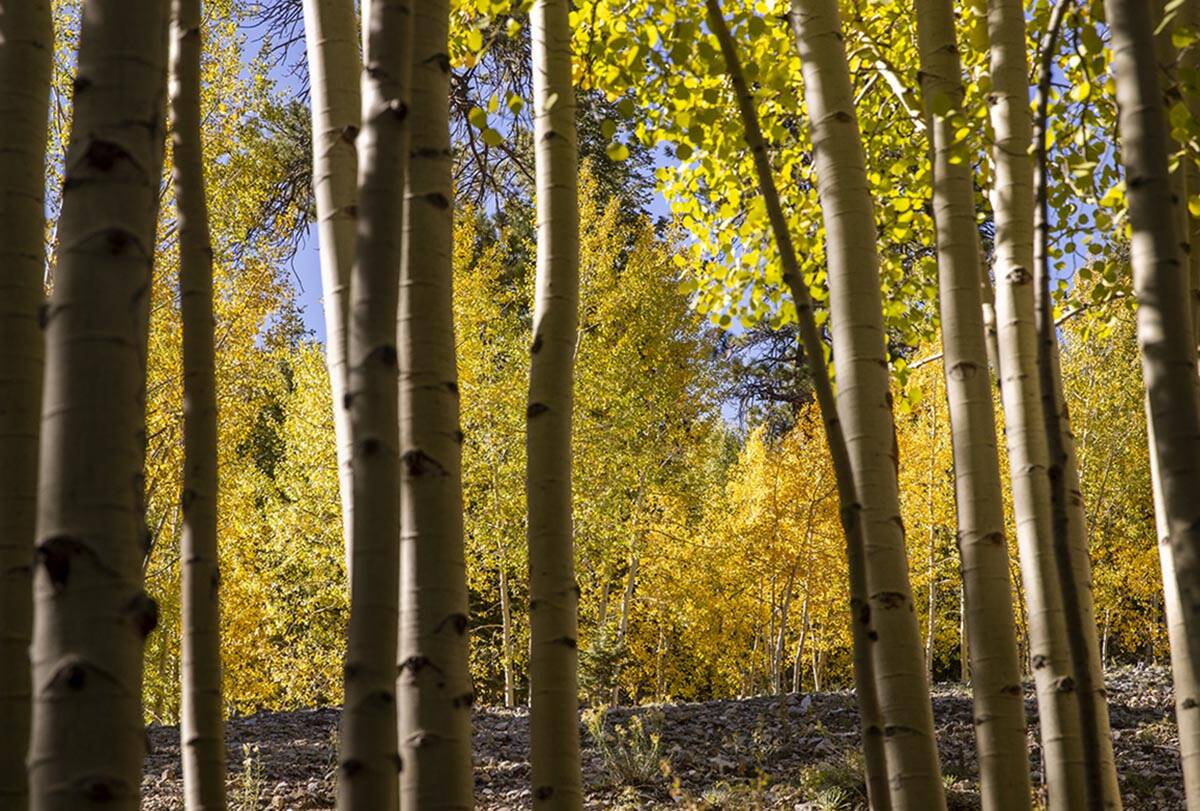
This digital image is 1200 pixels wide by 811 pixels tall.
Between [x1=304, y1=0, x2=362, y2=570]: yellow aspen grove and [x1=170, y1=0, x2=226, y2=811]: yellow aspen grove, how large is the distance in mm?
233

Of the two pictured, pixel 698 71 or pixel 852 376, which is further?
pixel 698 71

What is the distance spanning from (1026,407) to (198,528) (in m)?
1.96

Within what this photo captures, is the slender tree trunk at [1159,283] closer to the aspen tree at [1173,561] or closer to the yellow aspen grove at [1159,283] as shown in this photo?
the yellow aspen grove at [1159,283]

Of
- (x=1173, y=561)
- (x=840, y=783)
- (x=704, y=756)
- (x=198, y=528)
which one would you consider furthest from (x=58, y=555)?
(x=704, y=756)

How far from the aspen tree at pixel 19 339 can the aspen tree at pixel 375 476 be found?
1.62 ft

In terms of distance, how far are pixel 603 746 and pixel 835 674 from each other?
704 inches

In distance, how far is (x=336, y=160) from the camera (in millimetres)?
2232

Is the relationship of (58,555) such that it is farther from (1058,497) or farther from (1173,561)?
(1173,561)

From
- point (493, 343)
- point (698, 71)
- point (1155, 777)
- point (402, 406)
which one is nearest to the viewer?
point (402, 406)

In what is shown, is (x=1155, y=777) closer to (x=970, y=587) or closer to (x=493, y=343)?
(x=970, y=587)

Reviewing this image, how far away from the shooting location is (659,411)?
14.7 m

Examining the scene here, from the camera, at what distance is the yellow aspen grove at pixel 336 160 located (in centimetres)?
213

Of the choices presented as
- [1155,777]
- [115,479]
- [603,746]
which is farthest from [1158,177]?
[1155,777]

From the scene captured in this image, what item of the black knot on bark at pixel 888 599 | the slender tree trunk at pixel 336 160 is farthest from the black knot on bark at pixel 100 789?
the black knot on bark at pixel 888 599
